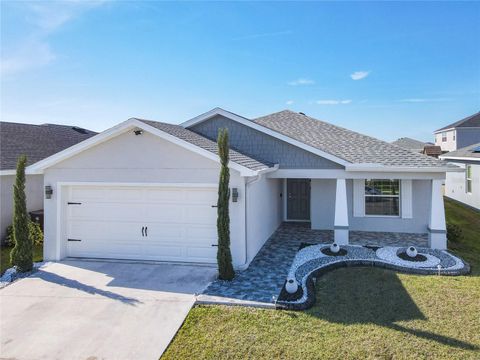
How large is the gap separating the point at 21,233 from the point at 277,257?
766 cm

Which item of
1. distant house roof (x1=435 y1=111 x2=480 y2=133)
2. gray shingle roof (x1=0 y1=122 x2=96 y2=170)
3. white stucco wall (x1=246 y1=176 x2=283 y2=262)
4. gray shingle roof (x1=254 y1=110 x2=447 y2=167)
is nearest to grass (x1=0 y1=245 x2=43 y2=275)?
gray shingle roof (x1=0 y1=122 x2=96 y2=170)

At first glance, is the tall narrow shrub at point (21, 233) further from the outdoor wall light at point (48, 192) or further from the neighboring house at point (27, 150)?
the neighboring house at point (27, 150)

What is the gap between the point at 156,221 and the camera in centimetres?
1067

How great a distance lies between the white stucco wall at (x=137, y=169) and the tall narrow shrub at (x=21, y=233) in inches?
37.1

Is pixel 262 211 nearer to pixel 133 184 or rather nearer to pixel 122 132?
pixel 133 184

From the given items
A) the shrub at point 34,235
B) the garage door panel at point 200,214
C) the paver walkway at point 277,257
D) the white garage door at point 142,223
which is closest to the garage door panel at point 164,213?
the white garage door at point 142,223

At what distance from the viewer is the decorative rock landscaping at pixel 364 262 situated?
8.70m

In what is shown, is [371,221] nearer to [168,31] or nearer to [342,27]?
[342,27]

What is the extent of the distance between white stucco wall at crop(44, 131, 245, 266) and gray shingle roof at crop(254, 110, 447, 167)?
5.07 metres

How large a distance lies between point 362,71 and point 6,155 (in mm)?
18732

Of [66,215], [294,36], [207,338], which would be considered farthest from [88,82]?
[207,338]

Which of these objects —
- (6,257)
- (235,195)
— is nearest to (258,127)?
(235,195)

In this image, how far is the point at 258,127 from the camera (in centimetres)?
1331

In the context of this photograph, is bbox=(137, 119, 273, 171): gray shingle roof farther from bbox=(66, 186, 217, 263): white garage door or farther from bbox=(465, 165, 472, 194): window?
bbox=(465, 165, 472, 194): window
